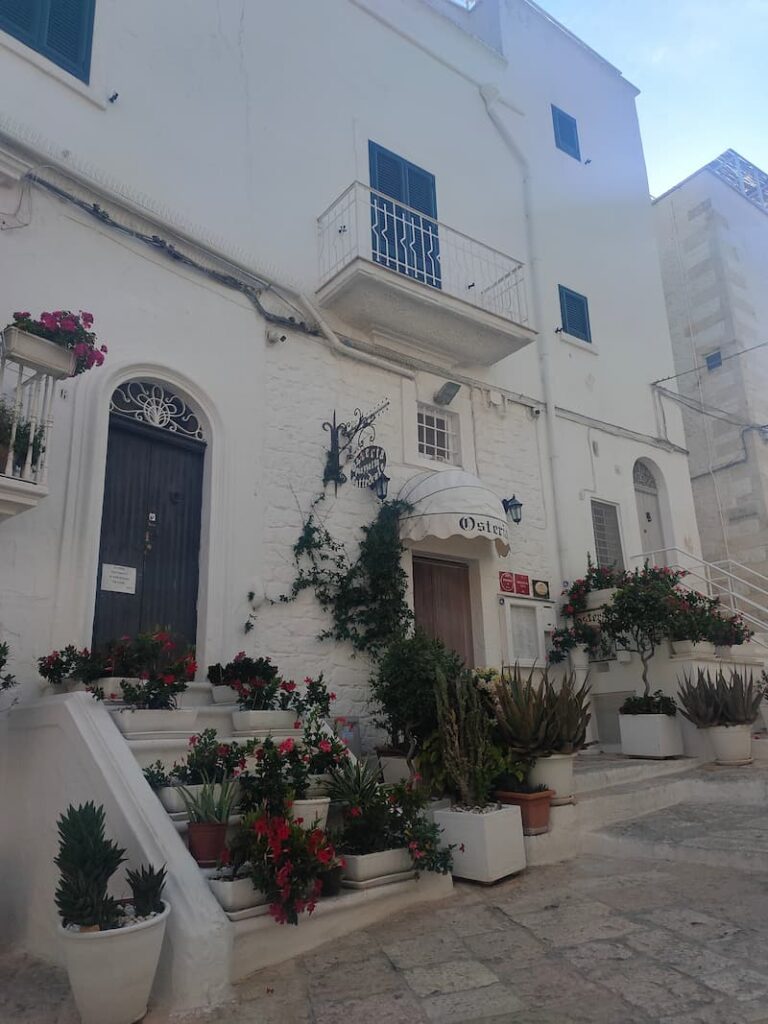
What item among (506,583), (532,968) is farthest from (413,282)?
(532,968)

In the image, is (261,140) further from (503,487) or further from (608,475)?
(608,475)

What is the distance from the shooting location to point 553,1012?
3.07 metres

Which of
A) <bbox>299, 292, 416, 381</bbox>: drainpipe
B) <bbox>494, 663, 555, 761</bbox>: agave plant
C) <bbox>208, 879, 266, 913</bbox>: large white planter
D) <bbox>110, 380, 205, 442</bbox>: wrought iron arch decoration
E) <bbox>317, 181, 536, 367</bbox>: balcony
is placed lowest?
<bbox>208, 879, 266, 913</bbox>: large white planter

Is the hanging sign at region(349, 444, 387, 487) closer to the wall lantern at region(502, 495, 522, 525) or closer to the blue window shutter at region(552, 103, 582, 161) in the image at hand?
the wall lantern at region(502, 495, 522, 525)

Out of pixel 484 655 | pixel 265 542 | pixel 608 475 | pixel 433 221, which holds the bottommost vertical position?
pixel 484 655

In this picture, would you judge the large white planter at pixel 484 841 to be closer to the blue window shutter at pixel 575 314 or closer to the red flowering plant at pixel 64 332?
the red flowering plant at pixel 64 332

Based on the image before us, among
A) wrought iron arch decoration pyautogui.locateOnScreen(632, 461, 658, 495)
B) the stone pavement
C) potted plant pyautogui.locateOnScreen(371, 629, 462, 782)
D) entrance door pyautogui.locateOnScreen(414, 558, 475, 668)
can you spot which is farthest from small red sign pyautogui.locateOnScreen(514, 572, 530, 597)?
the stone pavement

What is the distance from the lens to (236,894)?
3.75 metres

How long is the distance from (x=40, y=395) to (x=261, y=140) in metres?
5.07

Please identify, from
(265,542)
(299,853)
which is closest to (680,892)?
(299,853)

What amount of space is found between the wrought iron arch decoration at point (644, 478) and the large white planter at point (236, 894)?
34.4ft

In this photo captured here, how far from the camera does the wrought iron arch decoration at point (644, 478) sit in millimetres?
12766

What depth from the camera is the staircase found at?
3.45 m

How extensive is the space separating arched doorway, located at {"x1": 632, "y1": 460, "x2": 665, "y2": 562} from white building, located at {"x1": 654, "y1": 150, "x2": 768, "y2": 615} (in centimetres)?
316
